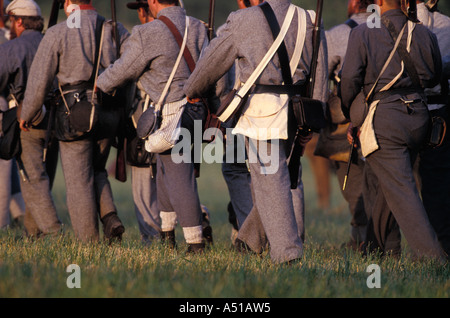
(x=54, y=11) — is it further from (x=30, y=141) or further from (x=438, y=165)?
(x=438, y=165)

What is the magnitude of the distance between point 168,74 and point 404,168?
197 cm

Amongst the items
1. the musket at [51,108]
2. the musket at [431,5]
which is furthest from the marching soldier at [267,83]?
the musket at [51,108]

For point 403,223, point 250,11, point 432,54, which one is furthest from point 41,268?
point 432,54

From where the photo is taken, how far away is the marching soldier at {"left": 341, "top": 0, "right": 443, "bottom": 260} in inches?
232

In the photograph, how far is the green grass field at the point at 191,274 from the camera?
13.9 feet

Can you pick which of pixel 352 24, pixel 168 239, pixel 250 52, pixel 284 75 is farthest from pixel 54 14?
pixel 284 75

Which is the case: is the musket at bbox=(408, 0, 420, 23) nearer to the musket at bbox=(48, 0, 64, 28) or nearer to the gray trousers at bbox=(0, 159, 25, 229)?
the musket at bbox=(48, 0, 64, 28)

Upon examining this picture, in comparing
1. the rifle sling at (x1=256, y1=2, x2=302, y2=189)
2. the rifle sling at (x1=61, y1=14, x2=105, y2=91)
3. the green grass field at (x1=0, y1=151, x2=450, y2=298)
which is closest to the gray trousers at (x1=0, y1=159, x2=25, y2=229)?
the green grass field at (x1=0, y1=151, x2=450, y2=298)

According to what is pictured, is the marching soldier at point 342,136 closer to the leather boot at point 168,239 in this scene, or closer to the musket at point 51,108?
the leather boot at point 168,239

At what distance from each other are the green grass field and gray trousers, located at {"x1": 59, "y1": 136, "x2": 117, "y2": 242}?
255 mm

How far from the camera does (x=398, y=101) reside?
5.95m

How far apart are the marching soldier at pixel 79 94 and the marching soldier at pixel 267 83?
1.57 meters
